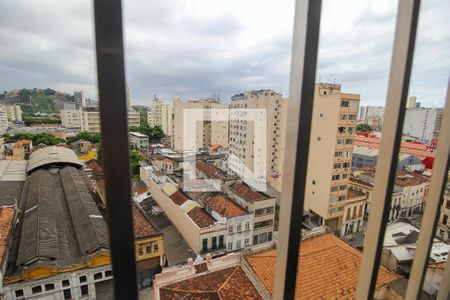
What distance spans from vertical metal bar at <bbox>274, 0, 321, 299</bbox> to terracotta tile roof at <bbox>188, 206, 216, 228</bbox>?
735cm

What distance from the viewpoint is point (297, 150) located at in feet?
1.45

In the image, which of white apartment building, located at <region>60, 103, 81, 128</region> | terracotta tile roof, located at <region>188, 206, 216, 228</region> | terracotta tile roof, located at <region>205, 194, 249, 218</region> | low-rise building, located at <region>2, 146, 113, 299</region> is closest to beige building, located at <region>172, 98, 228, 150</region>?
terracotta tile roof, located at <region>205, 194, 249, 218</region>

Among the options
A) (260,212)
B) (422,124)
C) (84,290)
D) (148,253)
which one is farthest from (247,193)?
(422,124)

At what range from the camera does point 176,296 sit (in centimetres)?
410

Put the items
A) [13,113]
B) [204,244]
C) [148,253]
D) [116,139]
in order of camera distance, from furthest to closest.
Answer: [13,113]
[204,244]
[148,253]
[116,139]

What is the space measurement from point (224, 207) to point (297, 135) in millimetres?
8008

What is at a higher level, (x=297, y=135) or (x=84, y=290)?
(x=297, y=135)

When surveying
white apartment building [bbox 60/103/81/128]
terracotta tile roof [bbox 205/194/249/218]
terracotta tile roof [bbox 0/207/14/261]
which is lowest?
terracotta tile roof [bbox 205/194/249/218]

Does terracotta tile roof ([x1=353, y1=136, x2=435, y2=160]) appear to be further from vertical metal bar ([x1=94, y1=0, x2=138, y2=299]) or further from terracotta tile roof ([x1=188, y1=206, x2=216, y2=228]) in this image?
vertical metal bar ([x1=94, y1=0, x2=138, y2=299])

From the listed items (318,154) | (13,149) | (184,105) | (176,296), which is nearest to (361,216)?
(318,154)

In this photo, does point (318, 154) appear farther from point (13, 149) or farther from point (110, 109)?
point (13, 149)

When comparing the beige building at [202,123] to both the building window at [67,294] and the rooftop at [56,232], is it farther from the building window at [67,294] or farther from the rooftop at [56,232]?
the building window at [67,294]

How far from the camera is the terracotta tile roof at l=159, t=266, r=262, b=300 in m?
4.09

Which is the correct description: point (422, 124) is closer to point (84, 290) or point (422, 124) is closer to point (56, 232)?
point (84, 290)
